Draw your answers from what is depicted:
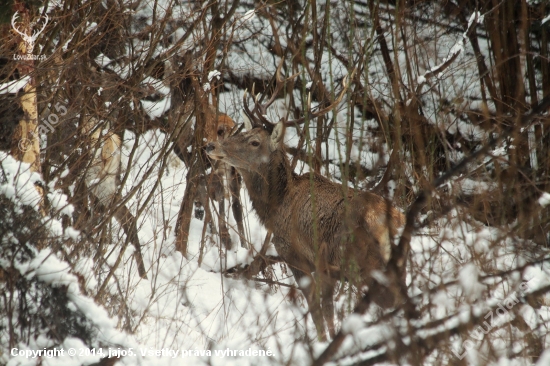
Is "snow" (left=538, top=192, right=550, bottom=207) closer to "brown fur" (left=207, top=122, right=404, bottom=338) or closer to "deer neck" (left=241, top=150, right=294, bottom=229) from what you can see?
"brown fur" (left=207, top=122, right=404, bottom=338)

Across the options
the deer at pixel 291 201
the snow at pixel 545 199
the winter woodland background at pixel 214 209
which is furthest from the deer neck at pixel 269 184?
the snow at pixel 545 199

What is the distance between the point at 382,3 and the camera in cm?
828

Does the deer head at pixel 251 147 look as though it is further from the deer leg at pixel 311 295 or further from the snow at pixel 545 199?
the snow at pixel 545 199

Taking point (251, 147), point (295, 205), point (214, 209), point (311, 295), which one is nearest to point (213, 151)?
point (251, 147)

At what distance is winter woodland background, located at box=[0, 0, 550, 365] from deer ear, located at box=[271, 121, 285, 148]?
517 mm

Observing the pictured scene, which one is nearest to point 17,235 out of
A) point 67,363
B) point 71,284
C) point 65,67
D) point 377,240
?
point 71,284

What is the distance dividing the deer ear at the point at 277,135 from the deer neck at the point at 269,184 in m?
0.10

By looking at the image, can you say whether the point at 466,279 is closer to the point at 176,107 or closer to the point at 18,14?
the point at 18,14

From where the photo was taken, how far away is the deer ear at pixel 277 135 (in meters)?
5.40

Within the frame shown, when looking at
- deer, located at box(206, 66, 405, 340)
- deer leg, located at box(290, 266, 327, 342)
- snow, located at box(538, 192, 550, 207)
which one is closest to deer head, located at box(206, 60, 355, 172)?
deer, located at box(206, 66, 405, 340)

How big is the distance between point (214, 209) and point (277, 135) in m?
0.90

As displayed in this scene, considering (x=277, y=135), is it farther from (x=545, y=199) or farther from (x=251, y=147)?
(x=545, y=199)

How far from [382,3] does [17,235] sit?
21.9ft

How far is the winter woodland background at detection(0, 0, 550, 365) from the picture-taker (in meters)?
2.25
